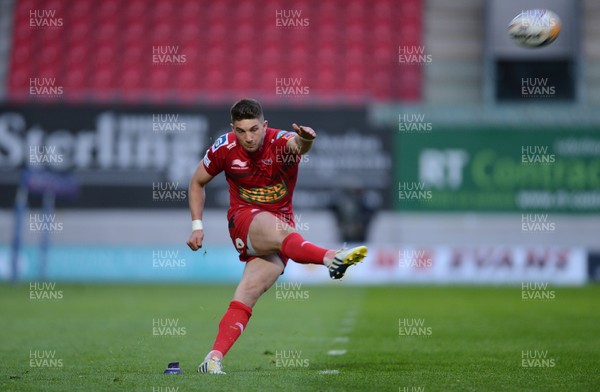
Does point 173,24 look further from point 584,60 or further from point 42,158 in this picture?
point 584,60

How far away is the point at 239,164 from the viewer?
7.70 m

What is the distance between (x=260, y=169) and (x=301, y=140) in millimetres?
588

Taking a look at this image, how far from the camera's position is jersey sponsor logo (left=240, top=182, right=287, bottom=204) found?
7758mm

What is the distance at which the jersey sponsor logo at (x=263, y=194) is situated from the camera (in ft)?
25.5

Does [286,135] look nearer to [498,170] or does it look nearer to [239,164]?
[239,164]

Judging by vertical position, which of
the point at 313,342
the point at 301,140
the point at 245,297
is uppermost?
the point at 301,140

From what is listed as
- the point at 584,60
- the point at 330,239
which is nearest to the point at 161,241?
the point at 330,239

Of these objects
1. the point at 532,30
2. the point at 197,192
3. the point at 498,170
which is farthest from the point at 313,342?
the point at 498,170

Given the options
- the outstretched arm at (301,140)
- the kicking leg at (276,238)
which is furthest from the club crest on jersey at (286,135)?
the kicking leg at (276,238)

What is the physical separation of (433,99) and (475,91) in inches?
46.4

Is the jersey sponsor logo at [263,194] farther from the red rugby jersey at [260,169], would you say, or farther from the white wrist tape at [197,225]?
the white wrist tape at [197,225]

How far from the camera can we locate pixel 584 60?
25.7 metres

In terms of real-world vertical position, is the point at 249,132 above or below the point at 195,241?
above

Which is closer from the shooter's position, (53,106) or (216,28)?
(53,106)
